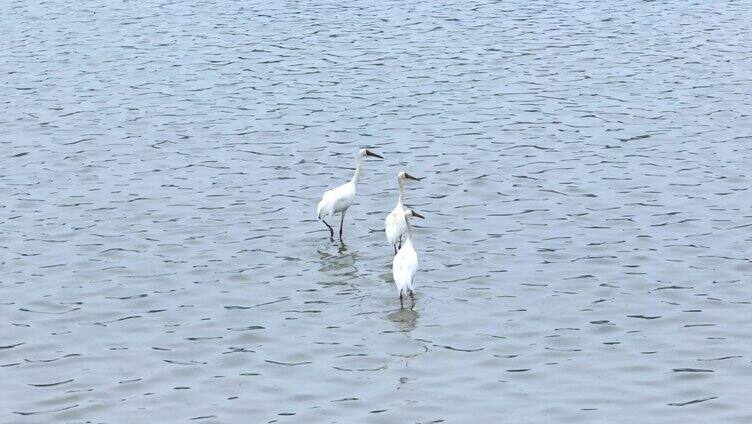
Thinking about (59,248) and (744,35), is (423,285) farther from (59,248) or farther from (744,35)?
(744,35)

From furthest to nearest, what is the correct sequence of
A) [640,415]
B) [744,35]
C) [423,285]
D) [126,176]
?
[744,35]
[126,176]
[423,285]
[640,415]

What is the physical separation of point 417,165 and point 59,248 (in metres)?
7.89

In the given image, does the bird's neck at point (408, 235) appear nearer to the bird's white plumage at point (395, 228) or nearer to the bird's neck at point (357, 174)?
the bird's white plumage at point (395, 228)

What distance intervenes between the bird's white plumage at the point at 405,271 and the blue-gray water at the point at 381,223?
405 millimetres

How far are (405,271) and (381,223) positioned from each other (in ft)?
15.7

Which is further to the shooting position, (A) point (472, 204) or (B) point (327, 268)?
(A) point (472, 204)

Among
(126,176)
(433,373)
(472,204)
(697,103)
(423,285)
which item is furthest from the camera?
(697,103)

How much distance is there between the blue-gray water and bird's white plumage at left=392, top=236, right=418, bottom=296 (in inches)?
16.0

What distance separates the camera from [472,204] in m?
24.2

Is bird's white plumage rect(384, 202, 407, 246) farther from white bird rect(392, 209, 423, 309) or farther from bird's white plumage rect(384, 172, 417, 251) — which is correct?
white bird rect(392, 209, 423, 309)

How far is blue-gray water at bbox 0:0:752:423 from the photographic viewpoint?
16672mm

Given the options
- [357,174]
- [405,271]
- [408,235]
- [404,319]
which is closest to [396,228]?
[408,235]

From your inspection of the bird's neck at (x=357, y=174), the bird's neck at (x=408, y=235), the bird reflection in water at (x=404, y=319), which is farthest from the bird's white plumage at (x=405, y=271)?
the bird's neck at (x=357, y=174)

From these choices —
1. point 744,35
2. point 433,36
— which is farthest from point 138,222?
point 744,35
